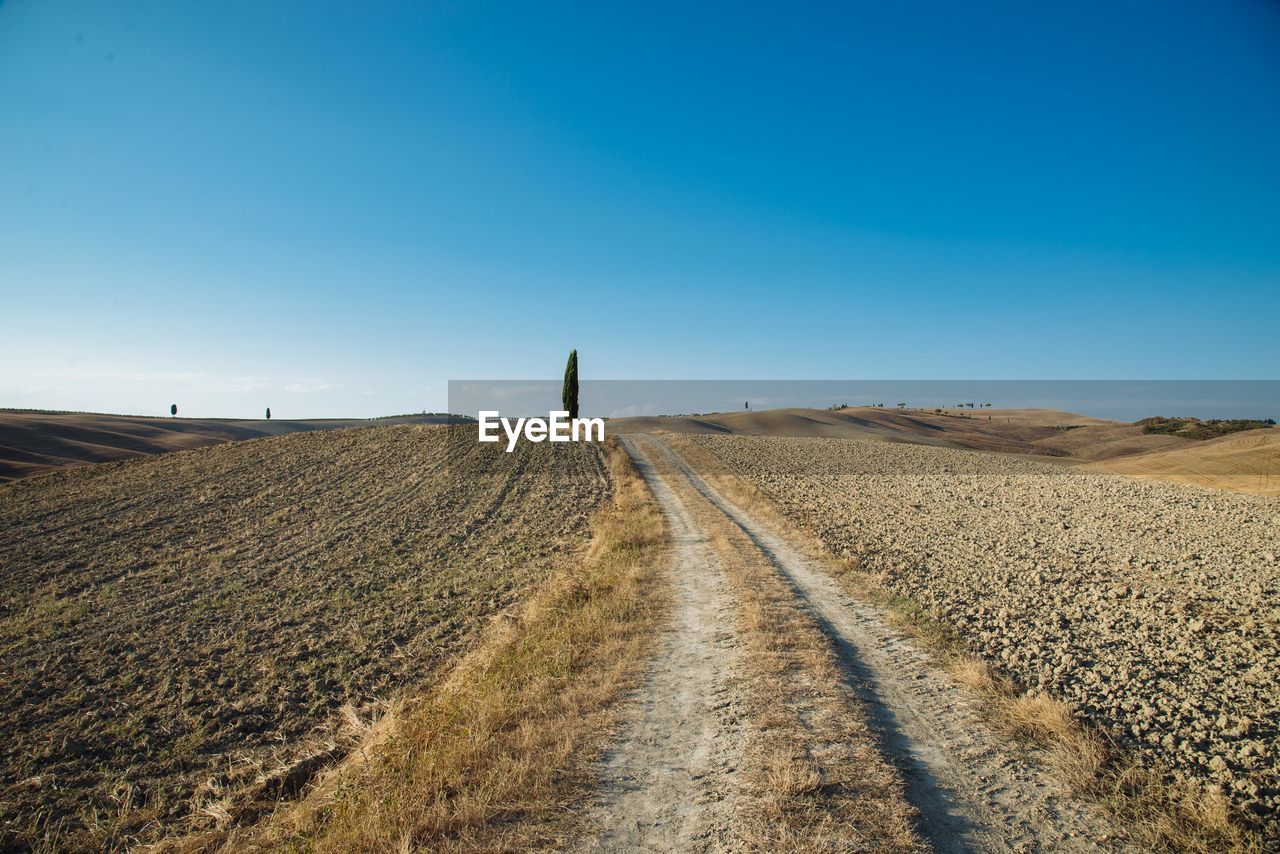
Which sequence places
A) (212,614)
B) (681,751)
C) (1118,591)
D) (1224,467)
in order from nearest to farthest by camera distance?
(681,751), (1118,591), (212,614), (1224,467)

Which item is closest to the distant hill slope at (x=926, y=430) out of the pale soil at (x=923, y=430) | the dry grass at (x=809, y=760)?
the pale soil at (x=923, y=430)

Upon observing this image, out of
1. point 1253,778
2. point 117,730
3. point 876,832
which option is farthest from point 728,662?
point 117,730

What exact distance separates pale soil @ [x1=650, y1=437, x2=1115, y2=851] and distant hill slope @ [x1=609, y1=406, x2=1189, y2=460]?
68.6 m

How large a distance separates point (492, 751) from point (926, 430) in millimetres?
112859

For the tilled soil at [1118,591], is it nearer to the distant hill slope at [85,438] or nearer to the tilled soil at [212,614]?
the tilled soil at [212,614]

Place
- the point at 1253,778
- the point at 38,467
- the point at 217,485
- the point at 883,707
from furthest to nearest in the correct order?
the point at 38,467
the point at 217,485
the point at 883,707
the point at 1253,778

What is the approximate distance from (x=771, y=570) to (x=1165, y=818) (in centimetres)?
930

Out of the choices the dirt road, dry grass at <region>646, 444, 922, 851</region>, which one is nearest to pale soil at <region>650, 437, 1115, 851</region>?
the dirt road

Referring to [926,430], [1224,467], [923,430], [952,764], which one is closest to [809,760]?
[952,764]

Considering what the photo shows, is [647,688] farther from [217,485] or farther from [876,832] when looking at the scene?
[217,485]

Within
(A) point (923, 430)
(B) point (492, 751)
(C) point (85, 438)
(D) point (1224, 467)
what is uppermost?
(A) point (923, 430)

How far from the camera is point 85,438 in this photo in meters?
61.6

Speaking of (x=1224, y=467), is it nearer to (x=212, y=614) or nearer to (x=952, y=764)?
(x=952, y=764)

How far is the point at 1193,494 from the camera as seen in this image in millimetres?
23844
